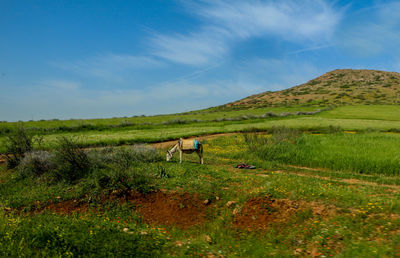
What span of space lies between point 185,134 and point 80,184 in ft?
84.6

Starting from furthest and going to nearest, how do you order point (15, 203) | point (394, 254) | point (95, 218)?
point (15, 203) < point (95, 218) < point (394, 254)

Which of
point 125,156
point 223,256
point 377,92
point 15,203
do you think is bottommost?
point 223,256

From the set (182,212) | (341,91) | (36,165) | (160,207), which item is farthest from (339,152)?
(341,91)

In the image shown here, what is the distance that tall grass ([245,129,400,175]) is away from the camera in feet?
55.2

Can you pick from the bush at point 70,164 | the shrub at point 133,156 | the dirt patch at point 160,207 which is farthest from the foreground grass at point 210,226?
the shrub at point 133,156

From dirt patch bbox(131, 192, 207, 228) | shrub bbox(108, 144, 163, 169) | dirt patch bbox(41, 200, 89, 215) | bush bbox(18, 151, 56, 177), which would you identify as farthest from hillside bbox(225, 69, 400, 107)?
dirt patch bbox(41, 200, 89, 215)

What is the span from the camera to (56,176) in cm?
1295

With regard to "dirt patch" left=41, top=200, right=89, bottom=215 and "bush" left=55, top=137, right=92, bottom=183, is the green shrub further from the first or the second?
"dirt patch" left=41, top=200, right=89, bottom=215

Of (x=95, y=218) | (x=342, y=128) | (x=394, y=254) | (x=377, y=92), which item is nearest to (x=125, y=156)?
(x=95, y=218)

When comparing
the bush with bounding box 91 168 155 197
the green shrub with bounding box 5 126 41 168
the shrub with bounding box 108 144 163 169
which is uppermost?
the green shrub with bounding box 5 126 41 168

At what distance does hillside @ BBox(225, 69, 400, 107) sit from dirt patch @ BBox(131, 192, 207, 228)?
95.9 metres

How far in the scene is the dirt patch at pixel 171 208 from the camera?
880 cm

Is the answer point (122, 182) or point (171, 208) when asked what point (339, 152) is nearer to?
point (171, 208)

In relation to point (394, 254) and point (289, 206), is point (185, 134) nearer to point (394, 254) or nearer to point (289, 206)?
point (289, 206)
